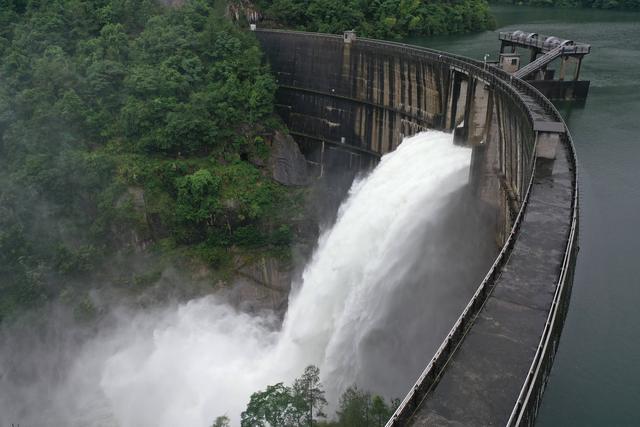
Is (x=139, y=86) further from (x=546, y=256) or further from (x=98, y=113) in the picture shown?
(x=546, y=256)

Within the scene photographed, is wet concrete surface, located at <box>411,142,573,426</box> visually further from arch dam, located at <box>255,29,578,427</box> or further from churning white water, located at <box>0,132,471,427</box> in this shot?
churning white water, located at <box>0,132,471,427</box>

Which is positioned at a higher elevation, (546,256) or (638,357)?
(546,256)

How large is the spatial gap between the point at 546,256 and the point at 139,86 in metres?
28.1

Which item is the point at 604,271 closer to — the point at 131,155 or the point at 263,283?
the point at 263,283

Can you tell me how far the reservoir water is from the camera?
17219 millimetres

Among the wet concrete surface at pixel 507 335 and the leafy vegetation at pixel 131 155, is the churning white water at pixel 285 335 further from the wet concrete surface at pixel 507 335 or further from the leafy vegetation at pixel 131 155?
the wet concrete surface at pixel 507 335

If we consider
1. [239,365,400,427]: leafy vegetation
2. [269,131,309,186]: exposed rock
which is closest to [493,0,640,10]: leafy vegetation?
[269,131,309,186]: exposed rock

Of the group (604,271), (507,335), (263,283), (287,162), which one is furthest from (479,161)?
(287,162)

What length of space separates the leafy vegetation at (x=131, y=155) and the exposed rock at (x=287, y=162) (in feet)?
3.11

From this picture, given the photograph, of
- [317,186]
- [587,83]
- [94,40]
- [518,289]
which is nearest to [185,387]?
[317,186]

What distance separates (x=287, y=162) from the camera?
36.2 meters

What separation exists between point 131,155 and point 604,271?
25.4 metres

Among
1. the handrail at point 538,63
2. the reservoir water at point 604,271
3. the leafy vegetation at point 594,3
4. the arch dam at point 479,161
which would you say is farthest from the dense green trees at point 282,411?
the leafy vegetation at point 594,3

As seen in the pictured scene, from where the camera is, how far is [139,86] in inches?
1388
